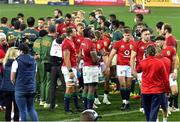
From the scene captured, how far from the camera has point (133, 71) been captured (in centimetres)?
1384

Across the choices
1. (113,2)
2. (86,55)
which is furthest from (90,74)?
(113,2)

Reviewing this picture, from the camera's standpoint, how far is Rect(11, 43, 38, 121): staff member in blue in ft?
39.1

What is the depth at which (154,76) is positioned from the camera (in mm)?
11734

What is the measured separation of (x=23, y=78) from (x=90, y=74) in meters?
2.78

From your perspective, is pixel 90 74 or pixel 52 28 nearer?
pixel 90 74

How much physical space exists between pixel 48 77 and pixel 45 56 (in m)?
0.58

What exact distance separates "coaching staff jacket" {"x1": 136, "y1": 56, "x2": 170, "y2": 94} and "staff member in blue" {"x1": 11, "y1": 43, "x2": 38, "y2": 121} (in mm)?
2374

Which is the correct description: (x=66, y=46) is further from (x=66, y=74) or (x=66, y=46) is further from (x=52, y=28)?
(x=52, y=28)

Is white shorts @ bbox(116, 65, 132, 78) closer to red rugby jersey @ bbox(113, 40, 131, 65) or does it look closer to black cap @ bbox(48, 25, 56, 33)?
red rugby jersey @ bbox(113, 40, 131, 65)

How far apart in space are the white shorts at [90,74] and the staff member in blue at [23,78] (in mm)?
2555

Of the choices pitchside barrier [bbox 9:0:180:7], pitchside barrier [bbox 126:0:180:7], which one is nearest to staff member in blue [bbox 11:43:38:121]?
pitchside barrier [bbox 9:0:180:7]

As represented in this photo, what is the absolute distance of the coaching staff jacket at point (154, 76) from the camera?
38.3 feet

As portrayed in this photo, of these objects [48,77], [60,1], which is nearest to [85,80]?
[48,77]

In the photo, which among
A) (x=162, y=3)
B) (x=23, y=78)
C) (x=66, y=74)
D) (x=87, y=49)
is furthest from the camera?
(x=162, y=3)
